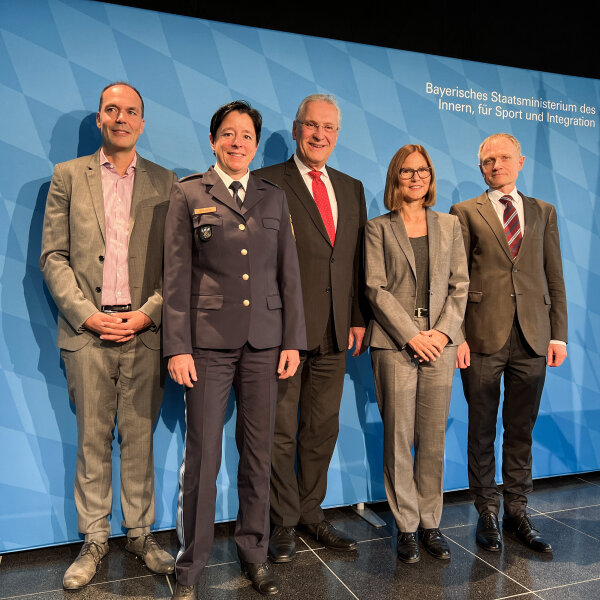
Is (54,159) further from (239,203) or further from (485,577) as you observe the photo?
(485,577)

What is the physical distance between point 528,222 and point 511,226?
0.09m

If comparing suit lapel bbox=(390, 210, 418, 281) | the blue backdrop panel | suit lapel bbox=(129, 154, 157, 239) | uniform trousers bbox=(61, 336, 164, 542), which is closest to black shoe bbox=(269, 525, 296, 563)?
the blue backdrop panel

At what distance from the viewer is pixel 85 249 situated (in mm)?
2609

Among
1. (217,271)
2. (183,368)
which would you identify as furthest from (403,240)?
(183,368)

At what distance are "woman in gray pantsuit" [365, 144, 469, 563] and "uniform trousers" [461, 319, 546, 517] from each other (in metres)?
0.33

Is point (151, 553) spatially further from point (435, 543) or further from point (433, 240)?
point (433, 240)

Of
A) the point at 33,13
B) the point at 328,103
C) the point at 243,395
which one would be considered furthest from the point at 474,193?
the point at 33,13

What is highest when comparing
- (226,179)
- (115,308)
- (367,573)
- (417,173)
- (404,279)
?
(417,173)

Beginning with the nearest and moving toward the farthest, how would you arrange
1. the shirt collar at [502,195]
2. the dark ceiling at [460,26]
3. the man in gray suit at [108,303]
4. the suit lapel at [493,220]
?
the man in gray suit at [108,303] < the suit lapel at [493,220] < the shirt collar at [502,195] < the dark ceiling at [460,26]

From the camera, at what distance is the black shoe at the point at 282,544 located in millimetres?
2766

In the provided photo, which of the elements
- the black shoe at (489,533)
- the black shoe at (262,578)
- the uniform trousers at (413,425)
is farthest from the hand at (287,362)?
the black shoe at (489,533)

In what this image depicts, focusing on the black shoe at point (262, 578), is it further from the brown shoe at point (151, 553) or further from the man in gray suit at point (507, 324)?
the man in gray suit at point (507, 324)

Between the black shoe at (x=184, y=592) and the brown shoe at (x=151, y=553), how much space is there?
9.9 inches

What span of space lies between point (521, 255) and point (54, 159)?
2.39 metres
